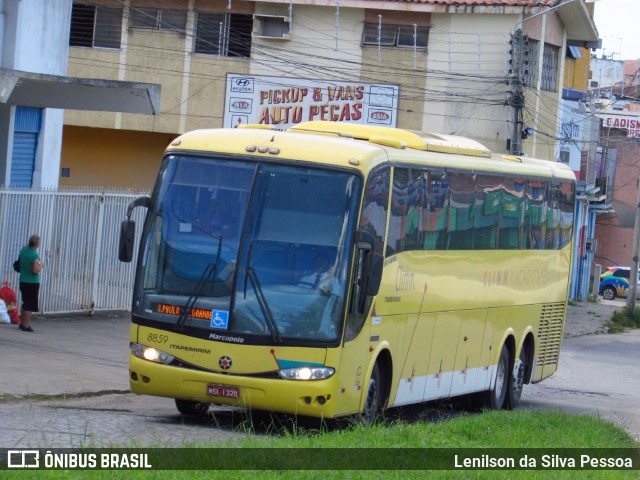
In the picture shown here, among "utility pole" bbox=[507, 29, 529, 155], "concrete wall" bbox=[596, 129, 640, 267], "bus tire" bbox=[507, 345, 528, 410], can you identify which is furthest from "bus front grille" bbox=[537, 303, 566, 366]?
"concrete wall" bbox=[596, 129, 640, 267]

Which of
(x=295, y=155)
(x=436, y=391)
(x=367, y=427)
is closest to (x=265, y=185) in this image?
(x=295, y=155)

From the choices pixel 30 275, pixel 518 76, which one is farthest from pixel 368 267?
pixel 518 76

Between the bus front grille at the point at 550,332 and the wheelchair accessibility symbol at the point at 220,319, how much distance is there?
26.4 feet

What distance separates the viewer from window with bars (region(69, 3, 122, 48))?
37562mm

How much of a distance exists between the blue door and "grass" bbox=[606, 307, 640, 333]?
20347mm

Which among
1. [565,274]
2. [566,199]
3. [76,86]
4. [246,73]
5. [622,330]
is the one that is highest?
[246,73]

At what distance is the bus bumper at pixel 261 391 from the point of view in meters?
11.1

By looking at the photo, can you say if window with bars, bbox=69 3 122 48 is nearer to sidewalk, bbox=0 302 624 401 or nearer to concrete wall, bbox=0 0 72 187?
concrete wall, bbox=0 0 72 187

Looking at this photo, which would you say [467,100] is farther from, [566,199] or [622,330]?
[566,199]

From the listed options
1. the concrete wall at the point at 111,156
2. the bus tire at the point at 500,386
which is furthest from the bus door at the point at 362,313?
the concrete wall at the point at 111,156

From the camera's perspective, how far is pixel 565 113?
43094 mm

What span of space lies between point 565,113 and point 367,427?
110 ft

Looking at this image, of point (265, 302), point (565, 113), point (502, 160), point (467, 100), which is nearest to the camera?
point (265, 302)

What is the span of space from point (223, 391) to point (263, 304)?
906mm
